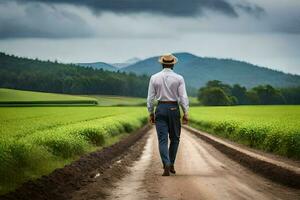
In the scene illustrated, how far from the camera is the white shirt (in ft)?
49.0

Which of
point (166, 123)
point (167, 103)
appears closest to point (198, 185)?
point (166, 123)

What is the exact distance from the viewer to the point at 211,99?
592ft

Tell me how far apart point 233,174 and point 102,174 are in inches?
135

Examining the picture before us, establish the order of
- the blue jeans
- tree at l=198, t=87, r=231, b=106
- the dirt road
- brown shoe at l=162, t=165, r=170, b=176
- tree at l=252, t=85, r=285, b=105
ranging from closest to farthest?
the dirt road < brown shoe at l=162, t=165, r=170, b=176 < the blue jeans < tree at l=198, t=87, r=231, b=106 < tree at l=252, t=85, r=285, b=105

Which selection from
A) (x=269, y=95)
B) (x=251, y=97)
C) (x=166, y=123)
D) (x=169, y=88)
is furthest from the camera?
(x=251, y=97)

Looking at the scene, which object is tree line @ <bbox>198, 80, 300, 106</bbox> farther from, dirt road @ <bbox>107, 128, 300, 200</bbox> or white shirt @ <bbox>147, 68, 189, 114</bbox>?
white shirt @ <bbox>147, 68, 189, 114</bbox>

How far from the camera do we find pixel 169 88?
49.0 feet

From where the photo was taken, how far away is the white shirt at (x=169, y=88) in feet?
49.0

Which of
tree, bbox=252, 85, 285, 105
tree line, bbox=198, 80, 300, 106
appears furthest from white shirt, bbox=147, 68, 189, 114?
tree, bbox=252, 85, 285, 105

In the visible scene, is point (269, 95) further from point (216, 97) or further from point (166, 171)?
point (166, 171)

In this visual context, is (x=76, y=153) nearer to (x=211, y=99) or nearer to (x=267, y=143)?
(x=267, y=143)

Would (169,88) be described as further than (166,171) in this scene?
Yes

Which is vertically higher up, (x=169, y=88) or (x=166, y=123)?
(x=169, y=88)

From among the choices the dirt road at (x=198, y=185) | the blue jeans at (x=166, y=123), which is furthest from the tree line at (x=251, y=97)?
the blue jeans at (x=166, y=123)
